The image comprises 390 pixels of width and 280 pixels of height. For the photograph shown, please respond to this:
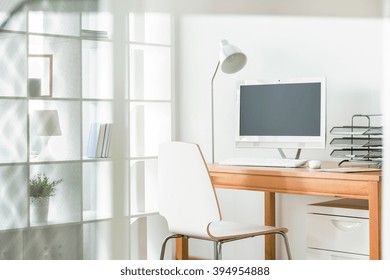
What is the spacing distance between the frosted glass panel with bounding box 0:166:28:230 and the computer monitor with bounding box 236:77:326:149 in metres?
1.57

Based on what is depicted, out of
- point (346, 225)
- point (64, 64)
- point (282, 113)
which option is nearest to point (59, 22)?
point (64, 64)

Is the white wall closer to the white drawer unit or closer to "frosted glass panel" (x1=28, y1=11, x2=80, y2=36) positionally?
the white drawer unit

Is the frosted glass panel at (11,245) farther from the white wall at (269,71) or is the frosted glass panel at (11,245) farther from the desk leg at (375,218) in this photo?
the white wall at (269,71)

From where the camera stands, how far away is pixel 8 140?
910 millimetres

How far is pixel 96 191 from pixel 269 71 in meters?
2.11

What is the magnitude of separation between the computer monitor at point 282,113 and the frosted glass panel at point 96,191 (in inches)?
67.9

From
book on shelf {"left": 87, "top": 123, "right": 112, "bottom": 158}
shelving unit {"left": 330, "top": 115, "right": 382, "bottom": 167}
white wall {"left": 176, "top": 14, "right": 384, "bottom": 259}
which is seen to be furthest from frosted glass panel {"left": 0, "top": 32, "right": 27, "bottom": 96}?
white wall {"left": 176, "top": 14, "right": 384, "bottom": 259}

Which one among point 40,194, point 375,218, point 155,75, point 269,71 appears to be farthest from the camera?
point 155,75

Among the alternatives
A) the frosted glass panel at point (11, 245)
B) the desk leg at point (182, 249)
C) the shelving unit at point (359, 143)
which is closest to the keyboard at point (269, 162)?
the shelving unit at point (359, 143)

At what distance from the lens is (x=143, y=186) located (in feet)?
9.54

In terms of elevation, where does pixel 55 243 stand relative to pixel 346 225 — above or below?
above

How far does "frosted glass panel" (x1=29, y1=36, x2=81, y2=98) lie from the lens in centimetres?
70

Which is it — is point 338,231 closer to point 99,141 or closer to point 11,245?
point 11,245
